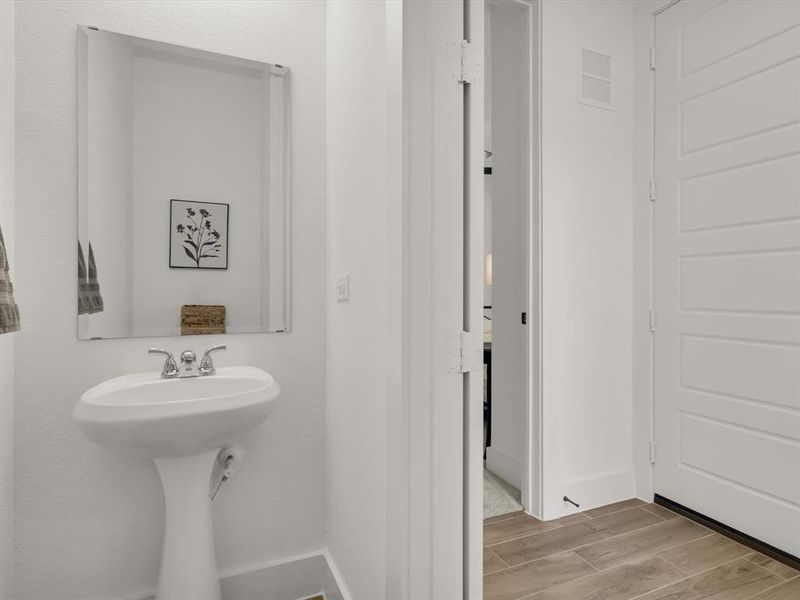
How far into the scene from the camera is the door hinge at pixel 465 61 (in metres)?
1.10

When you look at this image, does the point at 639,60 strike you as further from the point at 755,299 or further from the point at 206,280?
the point at 206,280

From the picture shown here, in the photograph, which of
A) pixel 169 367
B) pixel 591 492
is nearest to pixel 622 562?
pixel 591 492

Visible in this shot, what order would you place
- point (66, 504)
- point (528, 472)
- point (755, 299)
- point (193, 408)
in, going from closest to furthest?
point (193, 408), point (66, 504), point (755, 299), point (528, 472)

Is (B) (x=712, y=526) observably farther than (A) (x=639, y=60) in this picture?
No

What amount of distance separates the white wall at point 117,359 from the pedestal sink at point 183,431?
0.19 meters

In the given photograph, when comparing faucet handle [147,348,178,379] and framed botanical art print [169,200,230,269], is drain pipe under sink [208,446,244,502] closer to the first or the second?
faucet handle [147,348,178,379]

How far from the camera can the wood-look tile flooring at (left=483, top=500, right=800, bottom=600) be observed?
1.71 metres

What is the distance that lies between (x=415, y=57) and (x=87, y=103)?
1.12 meters

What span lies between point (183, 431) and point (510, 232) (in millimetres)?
1931

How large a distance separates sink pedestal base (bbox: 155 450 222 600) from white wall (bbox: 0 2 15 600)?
421 mm

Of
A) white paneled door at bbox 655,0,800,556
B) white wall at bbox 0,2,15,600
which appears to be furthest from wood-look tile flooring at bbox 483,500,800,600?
white wall at bbox 0,2,15,600

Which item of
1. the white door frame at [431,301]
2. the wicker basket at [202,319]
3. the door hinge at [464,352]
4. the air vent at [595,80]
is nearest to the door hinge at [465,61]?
the white door frame at [431,301]

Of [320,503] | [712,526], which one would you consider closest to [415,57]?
[320,503]

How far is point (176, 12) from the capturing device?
1.60 m
